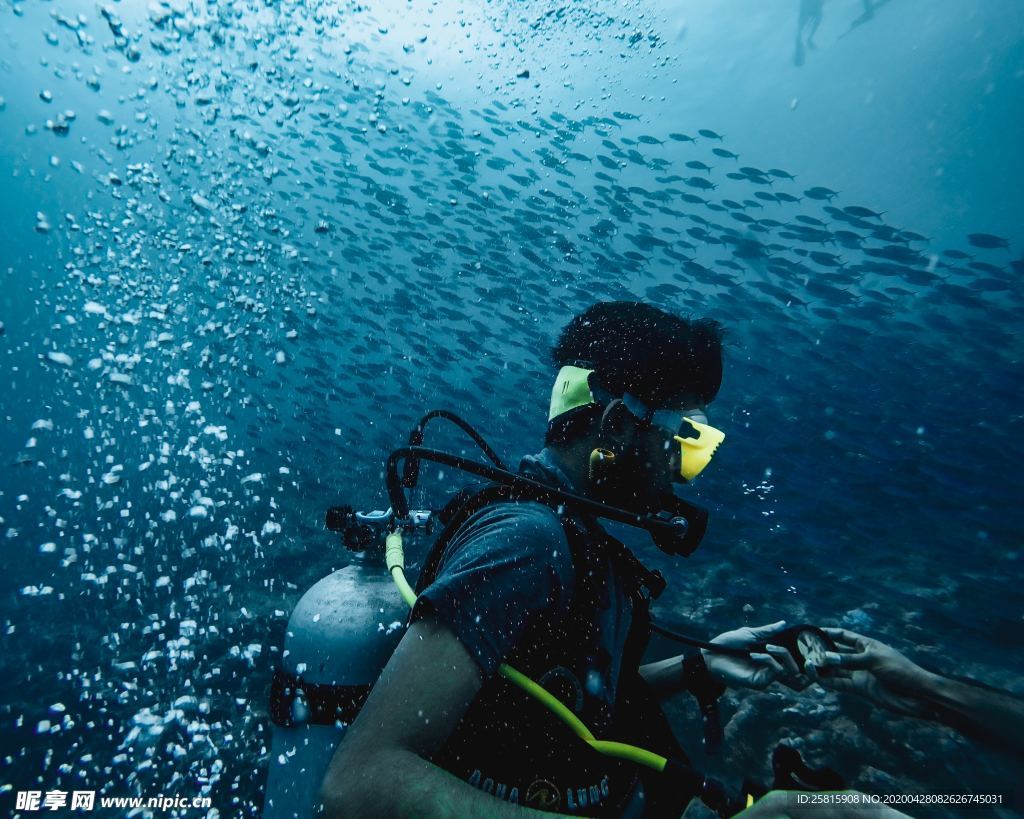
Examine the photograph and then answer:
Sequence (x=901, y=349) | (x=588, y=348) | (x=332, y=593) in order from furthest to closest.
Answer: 1. (x=901, y=349)
2. (x=588, y=348)
3. (x=332, y=593)

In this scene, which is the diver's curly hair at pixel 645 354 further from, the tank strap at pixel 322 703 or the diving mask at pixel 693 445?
the tank strap at pixel 322 703

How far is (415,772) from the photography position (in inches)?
36.6

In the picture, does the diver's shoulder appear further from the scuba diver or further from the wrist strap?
the wrist strap

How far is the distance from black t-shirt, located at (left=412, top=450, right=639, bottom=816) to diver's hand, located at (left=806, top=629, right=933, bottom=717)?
992 millimetres

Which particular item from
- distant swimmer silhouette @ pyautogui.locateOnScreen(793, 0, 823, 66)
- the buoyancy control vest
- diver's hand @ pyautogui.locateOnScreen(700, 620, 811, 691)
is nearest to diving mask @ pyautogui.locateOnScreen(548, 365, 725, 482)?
the buoyancy control vest

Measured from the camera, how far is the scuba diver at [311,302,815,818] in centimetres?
98

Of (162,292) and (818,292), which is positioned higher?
(162,292)

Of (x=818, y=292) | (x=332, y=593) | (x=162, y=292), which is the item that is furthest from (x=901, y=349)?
(x=162, y=292)

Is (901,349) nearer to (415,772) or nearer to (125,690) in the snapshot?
(415,772)

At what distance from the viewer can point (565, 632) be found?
4.56ft

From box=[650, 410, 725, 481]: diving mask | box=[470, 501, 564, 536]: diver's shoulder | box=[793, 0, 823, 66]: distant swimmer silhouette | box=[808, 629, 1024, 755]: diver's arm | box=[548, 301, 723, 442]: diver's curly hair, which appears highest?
box=[793, 0, 823, 66]: distant swimmer silhouette

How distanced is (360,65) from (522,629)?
2563cm

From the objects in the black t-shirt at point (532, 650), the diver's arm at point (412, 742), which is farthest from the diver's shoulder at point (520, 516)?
the diver's arm at point (412, 742)

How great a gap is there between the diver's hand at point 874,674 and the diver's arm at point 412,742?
1.47m
